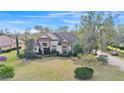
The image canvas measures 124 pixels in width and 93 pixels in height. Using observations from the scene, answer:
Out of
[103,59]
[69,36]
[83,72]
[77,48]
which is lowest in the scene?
[83,72]

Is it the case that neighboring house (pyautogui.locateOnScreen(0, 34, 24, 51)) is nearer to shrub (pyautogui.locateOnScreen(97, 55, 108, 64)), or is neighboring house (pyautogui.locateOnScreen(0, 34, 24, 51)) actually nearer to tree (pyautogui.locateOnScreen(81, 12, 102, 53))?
tree (pyautogui.locateOnScreen(81, 12, 102, 53))

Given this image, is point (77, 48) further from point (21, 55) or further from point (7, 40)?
point (7, 40)

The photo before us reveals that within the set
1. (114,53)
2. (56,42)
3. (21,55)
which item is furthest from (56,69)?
(114,53)

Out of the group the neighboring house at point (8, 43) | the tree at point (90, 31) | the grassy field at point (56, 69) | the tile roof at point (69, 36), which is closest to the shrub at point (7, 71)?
the grassy field at point (56, 69)

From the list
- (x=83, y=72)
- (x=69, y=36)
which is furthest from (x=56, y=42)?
(x=83, y=72)

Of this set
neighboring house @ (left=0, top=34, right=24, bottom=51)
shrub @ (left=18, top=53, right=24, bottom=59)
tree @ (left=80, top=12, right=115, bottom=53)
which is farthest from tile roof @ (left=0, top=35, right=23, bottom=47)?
tree @ (left=80, top=12, right=115, bottom=53)

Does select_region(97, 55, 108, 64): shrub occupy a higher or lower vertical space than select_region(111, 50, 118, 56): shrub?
lower

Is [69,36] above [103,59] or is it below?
above
